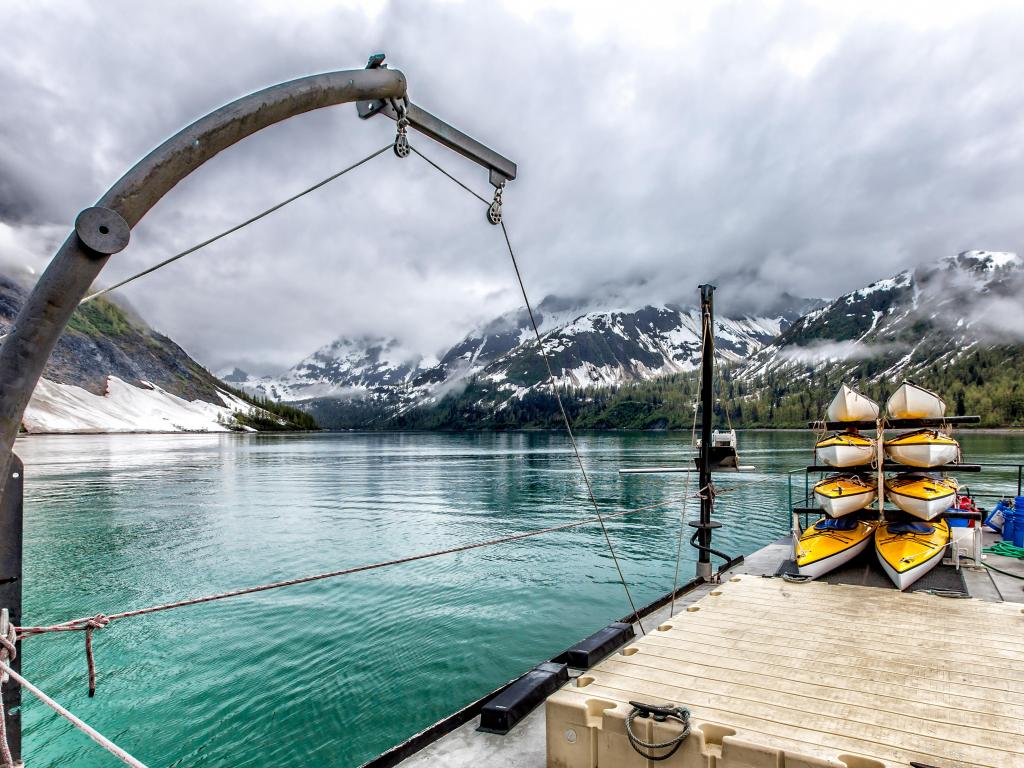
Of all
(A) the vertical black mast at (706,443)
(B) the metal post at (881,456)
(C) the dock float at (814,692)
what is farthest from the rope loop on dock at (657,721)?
(B) the metal post at (881,456)

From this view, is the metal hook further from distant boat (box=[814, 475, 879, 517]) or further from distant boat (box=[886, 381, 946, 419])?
distant boat (box=[886, 381, 946, 419])

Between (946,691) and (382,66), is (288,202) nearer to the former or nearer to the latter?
(382,66)

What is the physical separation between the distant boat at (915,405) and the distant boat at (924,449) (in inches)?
17.4

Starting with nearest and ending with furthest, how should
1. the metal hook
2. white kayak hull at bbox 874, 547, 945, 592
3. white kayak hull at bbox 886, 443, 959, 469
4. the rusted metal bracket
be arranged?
the rusted metal bracket → the metal hook → white kayak hull at bbox 874, 547, 945, 592 → white kayak hull at bbox 886, 443, 959, 469

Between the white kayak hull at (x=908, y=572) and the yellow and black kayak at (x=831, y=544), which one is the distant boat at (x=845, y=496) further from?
the white kayak hull at (x=908, y=572)

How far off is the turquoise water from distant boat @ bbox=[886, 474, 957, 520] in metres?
4.08

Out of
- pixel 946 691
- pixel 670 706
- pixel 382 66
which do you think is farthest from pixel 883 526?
pixel 382 66

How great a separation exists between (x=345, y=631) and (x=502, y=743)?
36.3 ft

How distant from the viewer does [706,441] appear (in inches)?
549

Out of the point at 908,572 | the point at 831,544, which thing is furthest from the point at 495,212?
the point at 831,544

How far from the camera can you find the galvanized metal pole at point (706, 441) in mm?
13258

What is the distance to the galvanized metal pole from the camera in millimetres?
13258

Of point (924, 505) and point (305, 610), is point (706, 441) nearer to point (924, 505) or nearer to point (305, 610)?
point (924, 505)

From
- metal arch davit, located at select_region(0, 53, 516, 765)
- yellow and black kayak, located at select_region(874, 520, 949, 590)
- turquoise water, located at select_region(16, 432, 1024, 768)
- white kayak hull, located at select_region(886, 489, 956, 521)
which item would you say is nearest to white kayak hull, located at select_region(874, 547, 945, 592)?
yellow and black kayak, located at select_region(874, 520, 949, 590)
